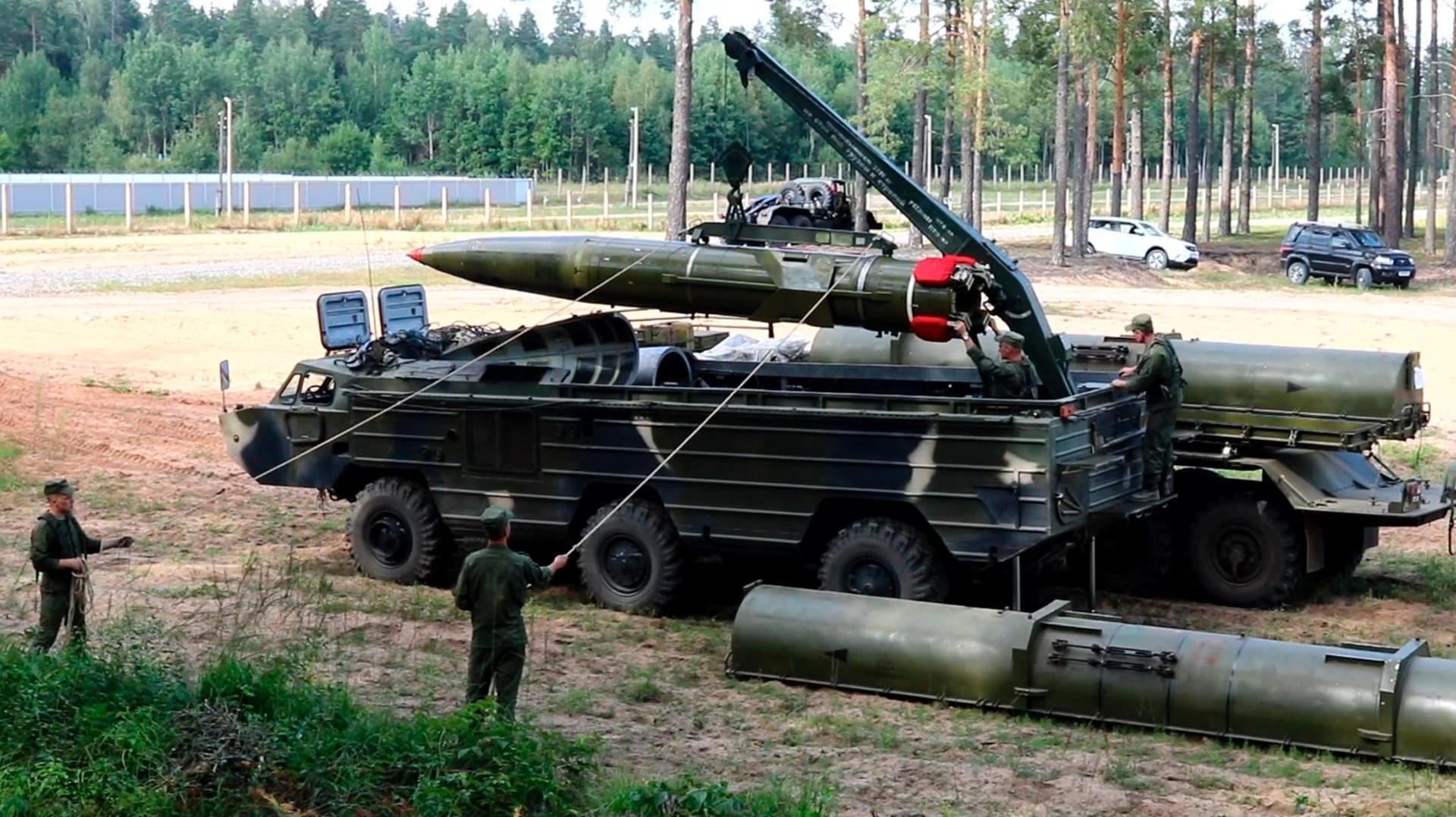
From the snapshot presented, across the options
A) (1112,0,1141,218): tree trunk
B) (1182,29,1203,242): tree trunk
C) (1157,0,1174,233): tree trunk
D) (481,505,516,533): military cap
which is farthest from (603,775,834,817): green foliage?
(1182,29,1203,242): tree trunk

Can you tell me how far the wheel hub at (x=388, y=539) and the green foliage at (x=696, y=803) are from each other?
6.06 metres

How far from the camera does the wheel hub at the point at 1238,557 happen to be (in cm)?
1360

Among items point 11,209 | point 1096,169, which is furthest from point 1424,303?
point 1096,169

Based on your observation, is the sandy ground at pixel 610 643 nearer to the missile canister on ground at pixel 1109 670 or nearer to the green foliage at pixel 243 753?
the missile canister on ground at pixel 1109 670

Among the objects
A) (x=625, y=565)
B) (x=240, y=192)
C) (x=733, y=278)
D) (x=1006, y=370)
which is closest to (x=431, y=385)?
(x=625, y=565)

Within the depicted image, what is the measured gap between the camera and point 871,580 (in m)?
12.2

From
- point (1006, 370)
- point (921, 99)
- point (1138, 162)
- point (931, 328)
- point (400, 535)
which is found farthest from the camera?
point (1138, 162)

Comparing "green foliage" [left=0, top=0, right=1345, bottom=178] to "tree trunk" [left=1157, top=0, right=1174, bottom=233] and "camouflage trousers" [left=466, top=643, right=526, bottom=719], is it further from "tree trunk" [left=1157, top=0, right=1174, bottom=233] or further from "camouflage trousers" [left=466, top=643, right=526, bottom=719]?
"camouflage trousers" [left=466, top=643, right=526, bottom=719]

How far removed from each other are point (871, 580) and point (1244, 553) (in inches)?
122

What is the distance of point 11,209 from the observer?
63.2 metres

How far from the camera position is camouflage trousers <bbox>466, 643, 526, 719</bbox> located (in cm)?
966

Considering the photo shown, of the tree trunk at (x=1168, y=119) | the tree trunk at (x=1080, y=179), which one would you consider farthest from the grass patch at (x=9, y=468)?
the tree trunk at (x=1168, y=119)

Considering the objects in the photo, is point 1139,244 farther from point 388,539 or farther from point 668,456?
point 668,456

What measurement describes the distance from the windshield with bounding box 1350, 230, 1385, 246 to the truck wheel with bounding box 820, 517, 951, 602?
30760 millimetres
